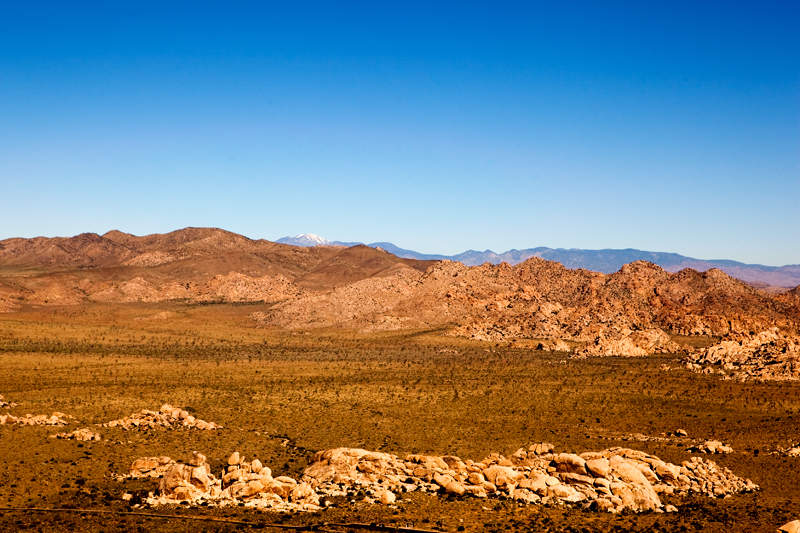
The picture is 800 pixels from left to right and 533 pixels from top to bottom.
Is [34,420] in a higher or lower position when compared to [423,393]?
higher

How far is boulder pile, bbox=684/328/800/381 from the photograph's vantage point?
183ft

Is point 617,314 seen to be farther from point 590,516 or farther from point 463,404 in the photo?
point 590,516

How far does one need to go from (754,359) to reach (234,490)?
57.5 meters

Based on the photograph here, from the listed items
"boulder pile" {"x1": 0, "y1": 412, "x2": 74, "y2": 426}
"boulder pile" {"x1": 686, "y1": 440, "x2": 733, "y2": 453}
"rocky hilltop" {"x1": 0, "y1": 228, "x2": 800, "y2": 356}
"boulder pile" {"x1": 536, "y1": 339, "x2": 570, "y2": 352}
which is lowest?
"boulder pile" {"x1": 536, "y1": 339, "x2": 570, "y2": 352}

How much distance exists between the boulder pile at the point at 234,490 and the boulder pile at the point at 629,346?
179 ft

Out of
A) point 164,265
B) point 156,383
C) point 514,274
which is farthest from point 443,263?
point 164,265

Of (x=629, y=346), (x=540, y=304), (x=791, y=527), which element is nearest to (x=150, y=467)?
(x=791, y=527)

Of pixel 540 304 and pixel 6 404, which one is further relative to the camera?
pixel 540 304

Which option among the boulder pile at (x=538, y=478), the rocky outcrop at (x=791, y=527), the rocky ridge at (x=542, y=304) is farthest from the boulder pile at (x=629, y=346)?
the rocky outcrop at (x=791, y=527)

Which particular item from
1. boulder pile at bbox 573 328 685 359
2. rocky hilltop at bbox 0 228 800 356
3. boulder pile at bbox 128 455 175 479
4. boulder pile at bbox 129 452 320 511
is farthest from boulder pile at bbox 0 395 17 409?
rocky hilltop at bbox 0 228 800 356

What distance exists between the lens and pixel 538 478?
24.7m

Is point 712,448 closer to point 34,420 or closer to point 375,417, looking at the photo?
point 375,417

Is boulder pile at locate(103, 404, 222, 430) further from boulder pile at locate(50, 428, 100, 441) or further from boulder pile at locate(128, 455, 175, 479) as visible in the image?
boulder pile at locate(128, 455, 175, 479)

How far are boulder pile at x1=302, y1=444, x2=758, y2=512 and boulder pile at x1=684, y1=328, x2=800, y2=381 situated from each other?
3442cm
